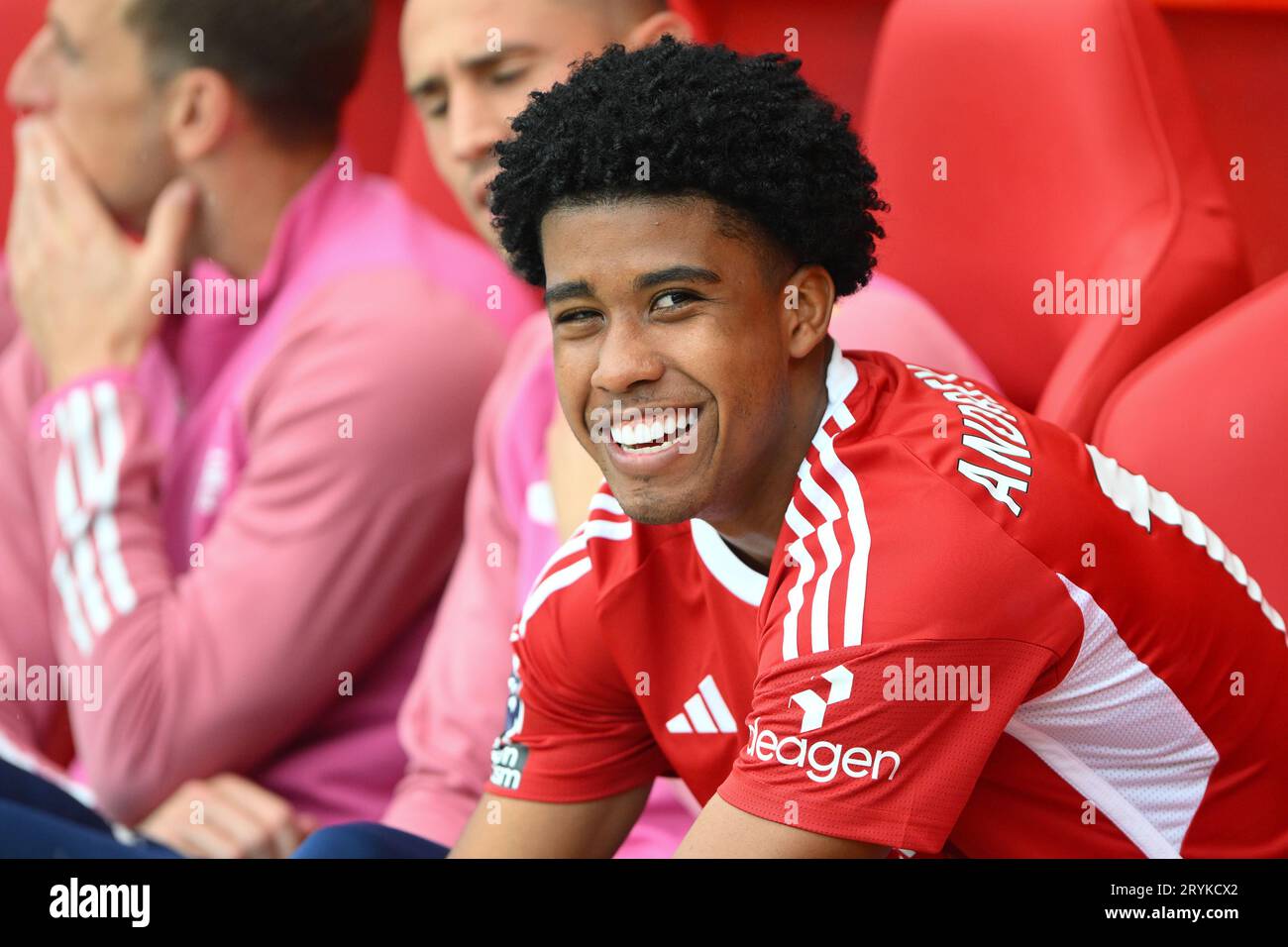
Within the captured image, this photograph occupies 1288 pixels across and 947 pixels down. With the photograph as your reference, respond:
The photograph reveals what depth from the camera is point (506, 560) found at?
1.64 metres

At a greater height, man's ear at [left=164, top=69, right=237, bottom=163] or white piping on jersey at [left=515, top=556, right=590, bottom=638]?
man's ear at [left=164, top=69, right=237, bottom=163]

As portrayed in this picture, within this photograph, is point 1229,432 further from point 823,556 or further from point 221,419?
point 221,419

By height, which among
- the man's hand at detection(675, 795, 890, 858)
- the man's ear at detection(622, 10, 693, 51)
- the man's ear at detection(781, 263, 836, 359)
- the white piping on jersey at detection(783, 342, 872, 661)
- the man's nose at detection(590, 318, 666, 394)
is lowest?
the man's hand at detection(675, 795, 890, 858)

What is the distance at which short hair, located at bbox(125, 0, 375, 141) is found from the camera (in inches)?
69.7

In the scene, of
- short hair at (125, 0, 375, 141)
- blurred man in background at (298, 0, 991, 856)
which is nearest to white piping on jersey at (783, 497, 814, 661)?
blurred man in background at (298, 0, 991, 856)

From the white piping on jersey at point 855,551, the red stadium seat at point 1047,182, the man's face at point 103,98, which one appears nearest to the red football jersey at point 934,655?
the white piping on jersey at point 855,551

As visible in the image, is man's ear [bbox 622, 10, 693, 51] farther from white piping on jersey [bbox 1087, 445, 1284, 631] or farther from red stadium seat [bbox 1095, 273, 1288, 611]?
white piping on jersey [bbox 1087, 445, 1284, 631]

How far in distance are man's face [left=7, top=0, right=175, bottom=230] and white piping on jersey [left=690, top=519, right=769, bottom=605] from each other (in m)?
1.03

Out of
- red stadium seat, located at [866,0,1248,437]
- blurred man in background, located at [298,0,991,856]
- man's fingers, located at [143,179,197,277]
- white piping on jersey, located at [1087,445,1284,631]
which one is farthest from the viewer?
man's fingers, located at [143,179,197,277]

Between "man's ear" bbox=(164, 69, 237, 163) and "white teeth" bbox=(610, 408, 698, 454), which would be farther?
"man's ear" bbox=(164, 69, 237, 163)

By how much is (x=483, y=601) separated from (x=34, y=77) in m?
0.88

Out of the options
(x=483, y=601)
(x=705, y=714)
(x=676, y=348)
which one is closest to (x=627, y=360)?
(x=676, y=348)
